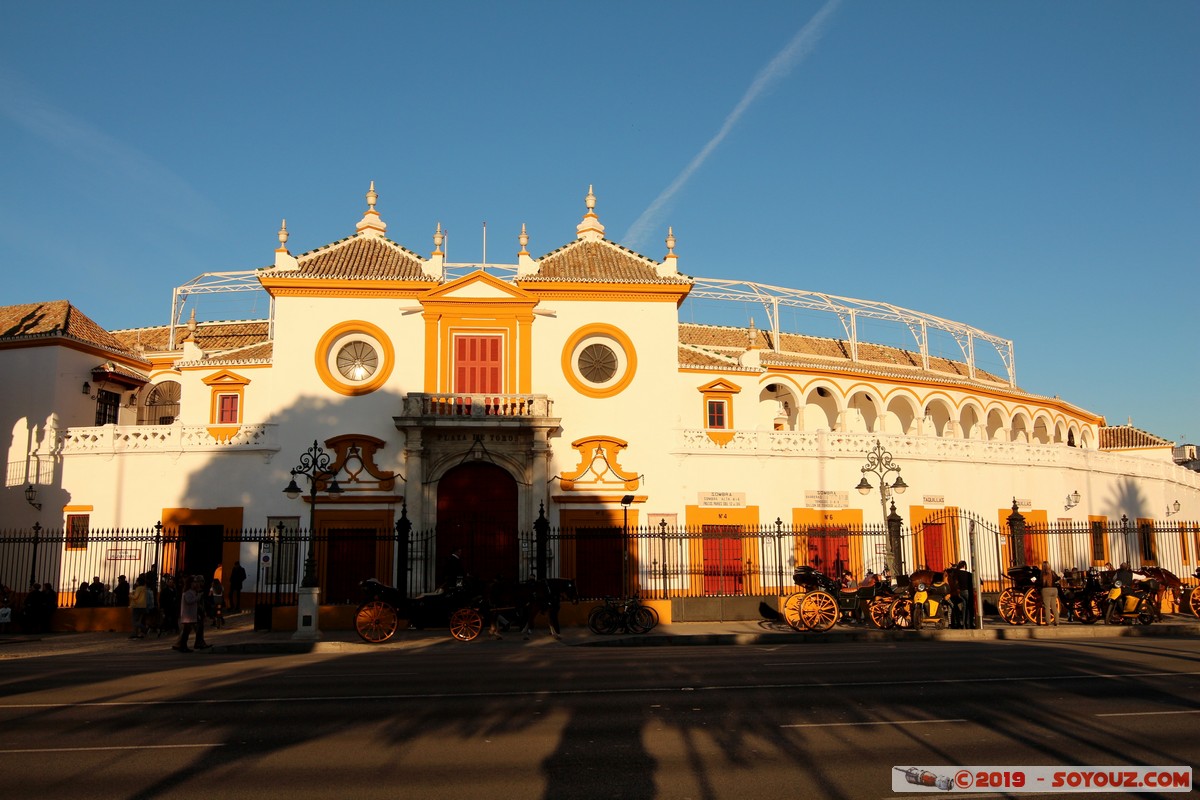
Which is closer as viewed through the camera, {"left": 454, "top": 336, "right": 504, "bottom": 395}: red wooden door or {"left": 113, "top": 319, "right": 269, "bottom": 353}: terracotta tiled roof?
{"left": 454, "top": 336, "right": 504, "bottom": 395}: red wooden door

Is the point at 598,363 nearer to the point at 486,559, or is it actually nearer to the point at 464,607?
the point at 486,559

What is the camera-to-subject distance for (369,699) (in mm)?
11820

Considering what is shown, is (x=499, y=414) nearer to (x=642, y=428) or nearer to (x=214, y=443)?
(x=642, y=428)

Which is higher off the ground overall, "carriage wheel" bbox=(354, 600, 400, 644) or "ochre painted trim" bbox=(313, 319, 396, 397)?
"ochre painted trim" bbox=(313, 319, 396, 397)

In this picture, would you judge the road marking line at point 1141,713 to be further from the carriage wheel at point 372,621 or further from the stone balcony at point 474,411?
the stone balcony at point 474,411

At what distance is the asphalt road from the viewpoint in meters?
7.89

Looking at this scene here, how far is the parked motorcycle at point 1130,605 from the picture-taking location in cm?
2170

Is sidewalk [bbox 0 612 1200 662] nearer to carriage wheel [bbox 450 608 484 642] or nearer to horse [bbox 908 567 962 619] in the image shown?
carriage wheel [bbox 450 608 484 642]

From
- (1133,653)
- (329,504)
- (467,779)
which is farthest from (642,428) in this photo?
(467,779)

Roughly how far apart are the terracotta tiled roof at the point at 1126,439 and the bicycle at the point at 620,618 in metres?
46.1

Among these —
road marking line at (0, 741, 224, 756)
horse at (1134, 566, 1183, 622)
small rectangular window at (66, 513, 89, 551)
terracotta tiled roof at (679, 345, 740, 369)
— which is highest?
terracotta tiled roof at (679, 345, 740, 369)

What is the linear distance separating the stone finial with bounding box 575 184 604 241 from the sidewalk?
16.6 m

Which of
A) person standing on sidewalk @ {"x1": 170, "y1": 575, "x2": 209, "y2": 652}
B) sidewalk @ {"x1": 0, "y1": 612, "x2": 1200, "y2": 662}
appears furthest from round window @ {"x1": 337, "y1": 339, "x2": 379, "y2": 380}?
person standing on sidewalk @ {"x1": 170, "y1": 575, "x2": 209, "y2": 652}

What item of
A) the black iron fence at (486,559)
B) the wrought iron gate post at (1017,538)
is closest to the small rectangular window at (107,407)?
the black iron fence at (486,559)
